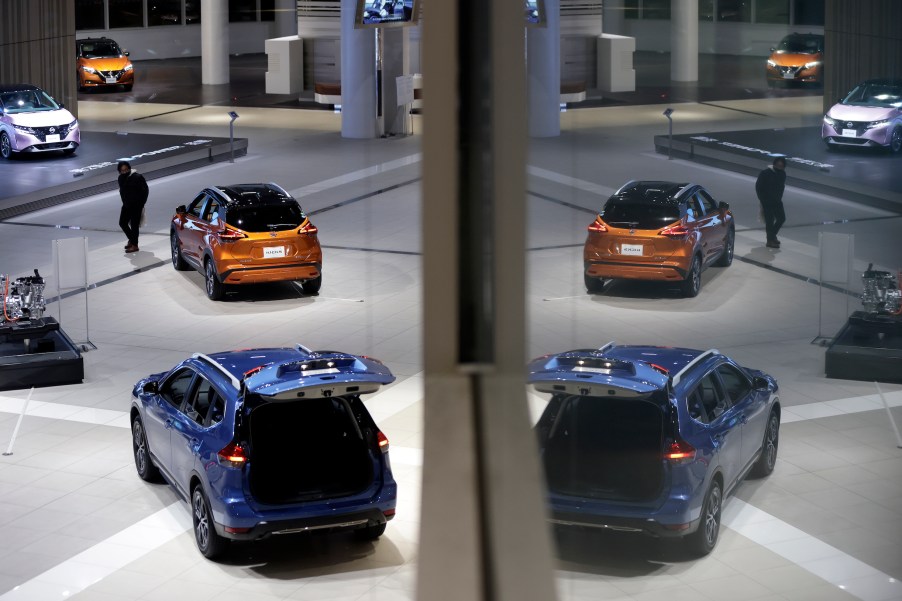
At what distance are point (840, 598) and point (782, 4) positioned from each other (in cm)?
3812

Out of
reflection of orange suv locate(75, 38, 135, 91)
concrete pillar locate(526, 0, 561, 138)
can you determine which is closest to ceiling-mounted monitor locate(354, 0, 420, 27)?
concrete pillar locate(526, 0, 561, 138)

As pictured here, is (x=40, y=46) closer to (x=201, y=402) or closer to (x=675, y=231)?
(x=675, y=231)

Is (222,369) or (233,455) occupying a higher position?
(222,369)

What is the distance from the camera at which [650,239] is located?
13.5 m

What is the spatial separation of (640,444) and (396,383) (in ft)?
13.0

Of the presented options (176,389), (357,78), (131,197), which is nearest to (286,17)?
(357,78)

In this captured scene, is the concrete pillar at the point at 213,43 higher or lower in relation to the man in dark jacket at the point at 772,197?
higher

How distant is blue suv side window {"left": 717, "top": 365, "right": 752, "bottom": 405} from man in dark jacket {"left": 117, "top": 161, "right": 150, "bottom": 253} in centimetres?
945

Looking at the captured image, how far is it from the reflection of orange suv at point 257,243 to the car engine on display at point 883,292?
546 centimetres

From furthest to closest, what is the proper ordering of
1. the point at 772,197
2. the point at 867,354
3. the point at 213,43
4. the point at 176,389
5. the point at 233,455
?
the point at 213,43 < the point at 772,197 < the point at 867,354 < the point at 176,389 < the point at 233,455

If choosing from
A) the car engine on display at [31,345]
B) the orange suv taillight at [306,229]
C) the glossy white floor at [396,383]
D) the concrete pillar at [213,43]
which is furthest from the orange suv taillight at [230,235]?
the concrete pillar at [213,43]

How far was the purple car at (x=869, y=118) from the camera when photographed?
23.0 metres

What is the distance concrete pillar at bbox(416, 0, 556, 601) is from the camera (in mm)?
4824

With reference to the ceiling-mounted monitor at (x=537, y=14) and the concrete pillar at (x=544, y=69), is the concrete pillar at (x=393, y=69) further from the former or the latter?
the ceiling-mounted monitor at (x=537, y=14)
